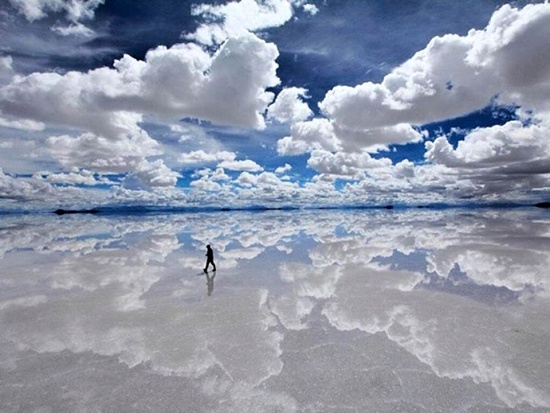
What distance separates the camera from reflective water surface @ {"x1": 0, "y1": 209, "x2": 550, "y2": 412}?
6.68 metres

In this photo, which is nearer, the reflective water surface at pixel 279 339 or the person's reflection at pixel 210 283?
the reflective water surface at pixel 279 339

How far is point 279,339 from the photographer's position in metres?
9.38

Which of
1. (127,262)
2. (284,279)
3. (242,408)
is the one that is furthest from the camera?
(127,262)

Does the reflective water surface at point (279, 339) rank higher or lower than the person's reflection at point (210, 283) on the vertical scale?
higher

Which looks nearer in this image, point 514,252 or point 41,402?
point 41,402

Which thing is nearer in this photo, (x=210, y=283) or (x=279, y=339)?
(x=279, y=339)

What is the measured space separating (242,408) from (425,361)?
452 centimetres

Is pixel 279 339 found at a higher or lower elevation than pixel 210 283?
higher

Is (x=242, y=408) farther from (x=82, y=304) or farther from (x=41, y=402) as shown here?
(x=82, y=304)

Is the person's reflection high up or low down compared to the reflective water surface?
down

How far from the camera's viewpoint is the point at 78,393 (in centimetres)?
685

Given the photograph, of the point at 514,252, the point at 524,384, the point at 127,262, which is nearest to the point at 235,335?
the point at 524,384

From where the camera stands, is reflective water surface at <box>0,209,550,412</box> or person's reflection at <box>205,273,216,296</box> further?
person's reflection at <box>205,273,216,296</box>

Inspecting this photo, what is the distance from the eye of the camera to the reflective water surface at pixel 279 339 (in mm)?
6680
